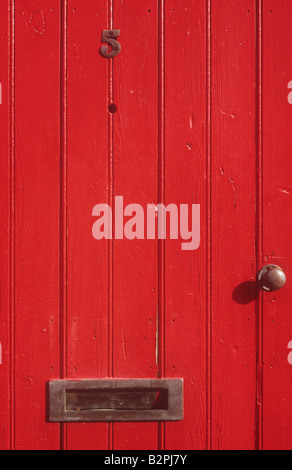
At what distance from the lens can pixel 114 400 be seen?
1.29m

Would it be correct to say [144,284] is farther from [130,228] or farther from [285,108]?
[285,108]

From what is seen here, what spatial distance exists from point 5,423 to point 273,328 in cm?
79

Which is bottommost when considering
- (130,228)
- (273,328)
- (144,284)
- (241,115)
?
(273,328)

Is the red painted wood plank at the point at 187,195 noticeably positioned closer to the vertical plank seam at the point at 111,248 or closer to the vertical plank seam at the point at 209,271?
the vertical plank seam at the point at 209,271

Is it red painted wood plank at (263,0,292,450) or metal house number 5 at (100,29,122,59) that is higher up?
metal house number 5 at (100,29,122,59)

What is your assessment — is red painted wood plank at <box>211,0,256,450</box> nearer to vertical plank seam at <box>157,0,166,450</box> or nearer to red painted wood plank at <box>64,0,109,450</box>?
vertical plank seam at <box>157,0,166,450</box>

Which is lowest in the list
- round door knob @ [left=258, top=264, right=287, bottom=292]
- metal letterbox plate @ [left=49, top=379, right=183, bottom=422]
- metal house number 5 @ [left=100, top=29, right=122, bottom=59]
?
metal letterbox plate @ [left=49, top=379, right=183, bottom=422]

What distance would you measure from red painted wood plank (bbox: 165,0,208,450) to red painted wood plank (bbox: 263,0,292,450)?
17 centimetres

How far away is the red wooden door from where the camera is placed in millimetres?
1289

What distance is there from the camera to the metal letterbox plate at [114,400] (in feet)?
4.20

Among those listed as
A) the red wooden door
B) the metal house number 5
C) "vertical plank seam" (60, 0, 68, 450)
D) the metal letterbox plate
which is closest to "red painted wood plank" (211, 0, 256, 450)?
the red wooden door

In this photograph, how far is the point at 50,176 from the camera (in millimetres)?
1293

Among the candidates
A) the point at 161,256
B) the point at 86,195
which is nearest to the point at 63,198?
the point at 86,195
